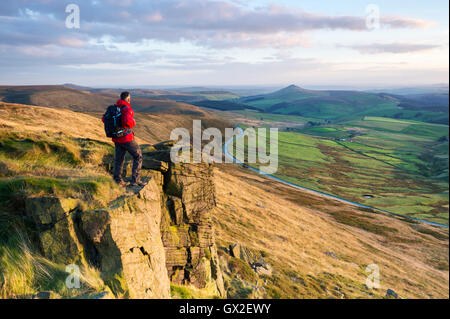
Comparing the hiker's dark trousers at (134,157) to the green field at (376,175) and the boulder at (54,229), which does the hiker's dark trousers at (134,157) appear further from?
the green field at (376,175)

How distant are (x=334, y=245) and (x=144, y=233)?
45724mm

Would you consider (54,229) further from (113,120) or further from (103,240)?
(113,120)

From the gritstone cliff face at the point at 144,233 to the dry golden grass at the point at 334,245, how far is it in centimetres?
1199

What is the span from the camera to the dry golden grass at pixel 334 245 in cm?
3368

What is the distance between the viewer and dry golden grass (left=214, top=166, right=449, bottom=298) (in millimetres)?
33678

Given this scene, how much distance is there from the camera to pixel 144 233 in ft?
37.3

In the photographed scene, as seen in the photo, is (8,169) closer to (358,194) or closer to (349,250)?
(349,250)

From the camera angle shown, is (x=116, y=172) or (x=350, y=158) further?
(x=350, y=158)

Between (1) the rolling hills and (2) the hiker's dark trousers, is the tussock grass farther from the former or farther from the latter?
(2) the hiker's dark trousers

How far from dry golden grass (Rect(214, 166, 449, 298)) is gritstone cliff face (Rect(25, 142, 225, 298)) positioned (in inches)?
472

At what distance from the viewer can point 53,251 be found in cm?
889

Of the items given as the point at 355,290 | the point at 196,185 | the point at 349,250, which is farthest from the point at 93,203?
the point at 349,250

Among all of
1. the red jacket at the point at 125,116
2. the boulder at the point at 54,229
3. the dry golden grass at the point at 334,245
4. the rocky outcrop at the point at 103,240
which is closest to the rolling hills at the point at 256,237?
the dry golden grass at the point at 334,245
